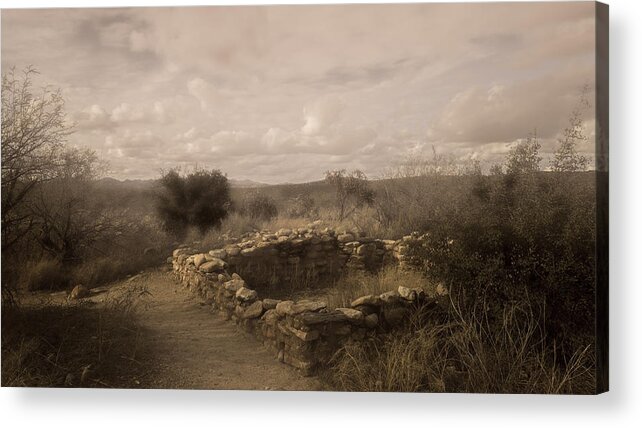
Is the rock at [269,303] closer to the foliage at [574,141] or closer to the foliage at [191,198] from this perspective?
the foliage at [191,198]

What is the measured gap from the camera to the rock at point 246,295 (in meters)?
6.08

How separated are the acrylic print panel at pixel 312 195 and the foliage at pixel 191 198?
0.02 meters

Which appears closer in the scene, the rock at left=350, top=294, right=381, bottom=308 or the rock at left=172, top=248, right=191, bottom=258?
the rock at left=350, top=294, right=381, bottom=308

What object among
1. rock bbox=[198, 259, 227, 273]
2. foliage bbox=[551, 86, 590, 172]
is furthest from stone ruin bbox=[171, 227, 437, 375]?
foliage bbox=[551, 86, 590, 172]

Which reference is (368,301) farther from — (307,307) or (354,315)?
(307,307)

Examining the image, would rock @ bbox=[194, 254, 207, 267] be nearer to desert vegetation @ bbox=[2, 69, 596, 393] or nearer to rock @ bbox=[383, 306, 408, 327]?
desert vegetation @ bbox=[2, 69, 596, 393]

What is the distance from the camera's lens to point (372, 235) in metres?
5.81

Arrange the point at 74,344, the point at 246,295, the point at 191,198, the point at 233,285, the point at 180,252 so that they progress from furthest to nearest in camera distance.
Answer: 1. the point at 233,285
2. the point at 246,295
3. the point at 180,252
4. the point at 74,344
5. the point at 191,198

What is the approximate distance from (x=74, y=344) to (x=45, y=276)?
0.68 m

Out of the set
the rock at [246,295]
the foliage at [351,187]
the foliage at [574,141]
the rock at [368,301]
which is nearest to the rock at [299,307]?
the rock at [368,301]

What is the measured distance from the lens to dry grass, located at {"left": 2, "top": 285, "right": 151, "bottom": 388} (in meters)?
5.82

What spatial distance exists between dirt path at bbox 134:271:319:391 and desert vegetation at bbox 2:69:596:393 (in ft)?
0.63

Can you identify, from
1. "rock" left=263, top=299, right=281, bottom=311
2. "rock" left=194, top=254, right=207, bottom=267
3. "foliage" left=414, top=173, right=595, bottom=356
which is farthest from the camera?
"rock" left=194, top=254, right=207, bottom=267

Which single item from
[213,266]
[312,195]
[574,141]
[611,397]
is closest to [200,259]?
[213,266]
